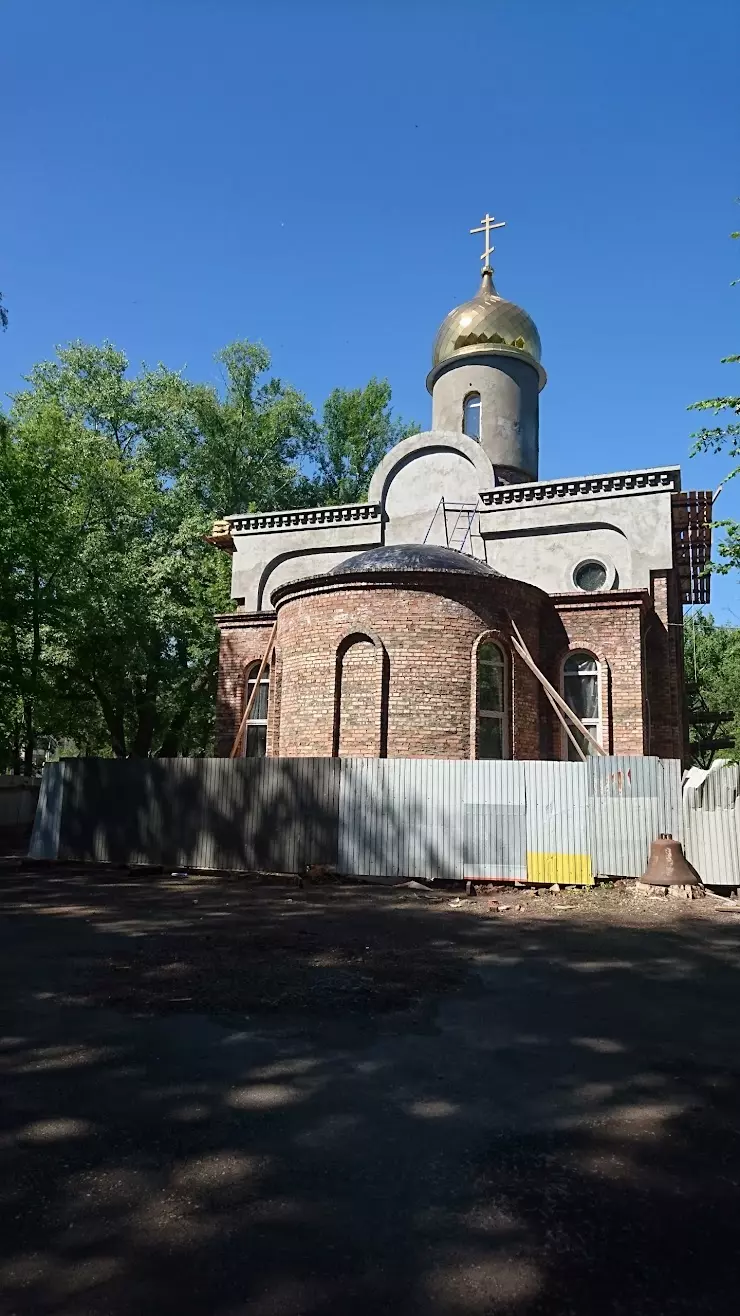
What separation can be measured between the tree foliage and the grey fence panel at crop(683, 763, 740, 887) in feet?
51.2

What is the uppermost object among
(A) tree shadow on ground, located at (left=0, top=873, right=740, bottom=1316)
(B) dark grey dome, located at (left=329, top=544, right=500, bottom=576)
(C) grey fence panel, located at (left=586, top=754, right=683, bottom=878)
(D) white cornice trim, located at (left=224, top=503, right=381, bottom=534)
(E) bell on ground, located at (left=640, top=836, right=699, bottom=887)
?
(D) white cornice trim, located at (left=224, top=503, right=381, bottom=534)

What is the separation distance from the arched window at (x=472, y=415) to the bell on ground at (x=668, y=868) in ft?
53.5

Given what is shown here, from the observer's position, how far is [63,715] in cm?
3141

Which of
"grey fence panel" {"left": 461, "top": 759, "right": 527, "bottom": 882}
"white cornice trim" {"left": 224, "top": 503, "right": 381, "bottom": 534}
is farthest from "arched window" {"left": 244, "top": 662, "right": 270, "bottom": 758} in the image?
"grey fence panel" {"left": 461, "top": 759, "right": 527, "bottom": 882}

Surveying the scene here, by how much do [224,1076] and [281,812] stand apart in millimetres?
8601

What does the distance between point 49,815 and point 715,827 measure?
1156 cm

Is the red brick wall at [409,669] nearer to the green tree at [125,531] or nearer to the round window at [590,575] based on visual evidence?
the round window at [590,575]

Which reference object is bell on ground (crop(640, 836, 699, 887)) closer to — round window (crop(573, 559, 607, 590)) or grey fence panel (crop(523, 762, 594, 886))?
grey fence panel (crop(523, 762, 594, 886))

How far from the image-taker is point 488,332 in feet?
82.6

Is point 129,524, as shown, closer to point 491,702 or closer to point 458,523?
point 458,523

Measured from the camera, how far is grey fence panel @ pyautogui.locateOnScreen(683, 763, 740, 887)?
38.9 feet

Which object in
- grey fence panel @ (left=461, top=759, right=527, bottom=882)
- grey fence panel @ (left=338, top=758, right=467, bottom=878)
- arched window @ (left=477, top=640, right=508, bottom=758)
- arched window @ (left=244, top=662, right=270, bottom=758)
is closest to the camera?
grey fence panel @ (left=461, top=759, right=527, bottom=882)

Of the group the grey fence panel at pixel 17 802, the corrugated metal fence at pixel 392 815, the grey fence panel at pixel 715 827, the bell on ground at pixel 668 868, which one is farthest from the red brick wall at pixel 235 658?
the grey fence panel at pixel 715 827

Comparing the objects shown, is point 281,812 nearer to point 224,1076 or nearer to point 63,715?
point 224,1076
